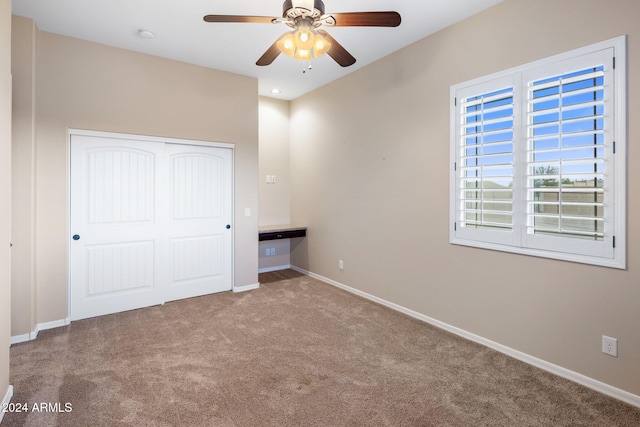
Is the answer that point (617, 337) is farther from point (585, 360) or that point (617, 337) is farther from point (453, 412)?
point (453, 412)

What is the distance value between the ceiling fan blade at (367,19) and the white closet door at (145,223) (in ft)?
8.83

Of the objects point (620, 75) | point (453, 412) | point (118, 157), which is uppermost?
point (620, 75)

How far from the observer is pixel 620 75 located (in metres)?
2.13

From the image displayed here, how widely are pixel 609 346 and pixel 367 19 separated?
281 cm

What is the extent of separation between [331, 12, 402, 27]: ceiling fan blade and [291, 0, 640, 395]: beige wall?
1266 millimetres

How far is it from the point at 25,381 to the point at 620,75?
4.68 meters

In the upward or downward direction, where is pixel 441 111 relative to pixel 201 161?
upward

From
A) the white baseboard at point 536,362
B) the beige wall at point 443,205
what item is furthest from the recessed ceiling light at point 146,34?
the white baseboard at point 536,362

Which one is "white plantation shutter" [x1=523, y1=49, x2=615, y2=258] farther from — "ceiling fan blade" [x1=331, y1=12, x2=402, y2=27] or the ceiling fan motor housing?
the ceiling fan motor housing

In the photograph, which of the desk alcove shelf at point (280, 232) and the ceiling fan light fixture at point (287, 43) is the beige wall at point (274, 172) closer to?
the desk alcove shelf at point (280, 232)

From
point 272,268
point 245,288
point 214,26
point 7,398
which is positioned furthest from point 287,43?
point 272,268

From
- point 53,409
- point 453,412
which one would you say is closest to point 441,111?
A: point 453,412

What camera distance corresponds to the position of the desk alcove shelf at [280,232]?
486cm

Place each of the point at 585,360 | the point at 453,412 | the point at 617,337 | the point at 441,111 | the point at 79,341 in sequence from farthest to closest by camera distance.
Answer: the point at 441,111 → the point at 79,341 → the point at 585,360 → the point at 617,337 → the point at 453,412
